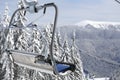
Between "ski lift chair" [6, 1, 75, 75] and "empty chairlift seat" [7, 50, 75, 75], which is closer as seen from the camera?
"ski lift chair" [6, 1, 75, 75]

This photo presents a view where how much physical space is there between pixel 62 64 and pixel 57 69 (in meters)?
0.53

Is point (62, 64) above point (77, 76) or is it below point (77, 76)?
above

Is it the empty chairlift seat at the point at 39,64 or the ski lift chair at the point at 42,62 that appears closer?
the ski lift chair at the point at 42,62

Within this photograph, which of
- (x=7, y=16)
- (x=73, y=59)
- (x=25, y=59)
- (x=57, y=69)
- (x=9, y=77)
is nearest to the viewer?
(x=57, y=69)

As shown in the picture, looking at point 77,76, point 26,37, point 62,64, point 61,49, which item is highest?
point 62,64

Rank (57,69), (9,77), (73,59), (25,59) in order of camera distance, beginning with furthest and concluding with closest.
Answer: (73,59) < (9,77) < (25,59) < (57,69)

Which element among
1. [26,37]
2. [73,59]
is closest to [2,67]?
[26,37]

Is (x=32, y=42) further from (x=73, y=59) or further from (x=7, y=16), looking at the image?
(x=73, y=59)

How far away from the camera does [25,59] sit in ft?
22.1

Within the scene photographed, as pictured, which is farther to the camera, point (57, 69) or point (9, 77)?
point (9, 77)

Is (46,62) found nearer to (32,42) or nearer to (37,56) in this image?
→ (37,56)

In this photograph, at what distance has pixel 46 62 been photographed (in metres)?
6.35

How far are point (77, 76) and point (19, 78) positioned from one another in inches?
373

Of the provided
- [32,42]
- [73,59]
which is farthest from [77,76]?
[32,42]
